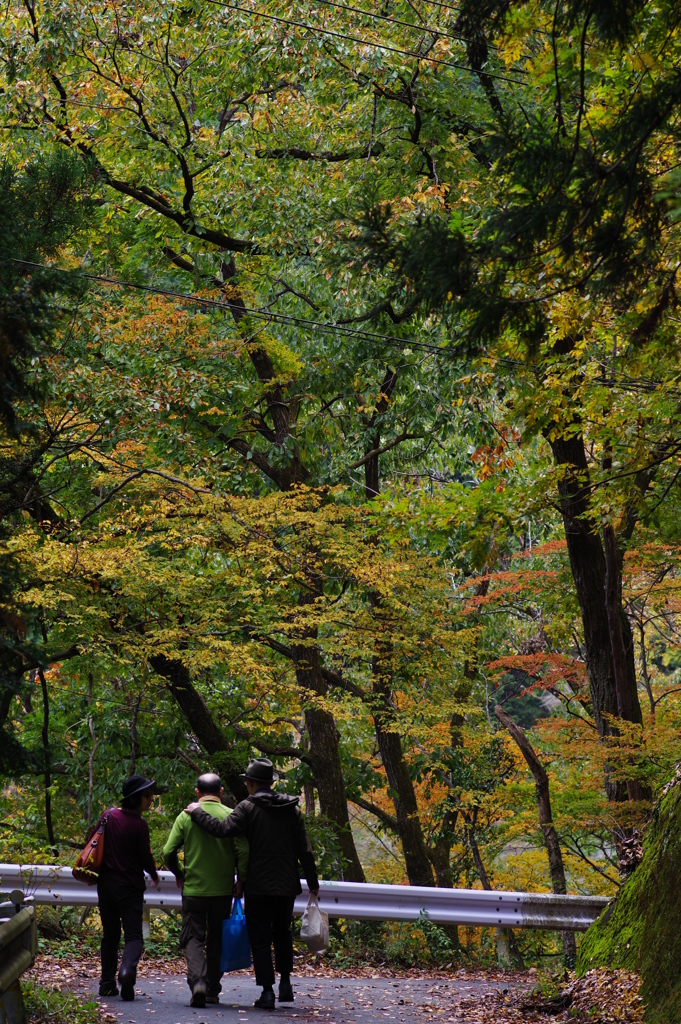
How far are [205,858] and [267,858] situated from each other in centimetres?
45

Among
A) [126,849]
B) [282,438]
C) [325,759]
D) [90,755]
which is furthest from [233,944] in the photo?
[282,438]

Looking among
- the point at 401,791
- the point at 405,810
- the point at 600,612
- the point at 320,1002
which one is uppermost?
the point at 600,612

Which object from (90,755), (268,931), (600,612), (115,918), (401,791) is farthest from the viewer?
(401,791)

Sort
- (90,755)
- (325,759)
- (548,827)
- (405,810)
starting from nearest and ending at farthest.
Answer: (90,755)
(548,827)
(325,759)
(405,810)

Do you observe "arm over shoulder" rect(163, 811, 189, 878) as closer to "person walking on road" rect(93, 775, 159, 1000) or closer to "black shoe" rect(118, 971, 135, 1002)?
"person walking on road" rect(93, 775, 159, 1000)

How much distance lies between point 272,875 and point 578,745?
19.1ft

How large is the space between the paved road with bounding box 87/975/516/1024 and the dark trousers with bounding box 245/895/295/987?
0.25 metres

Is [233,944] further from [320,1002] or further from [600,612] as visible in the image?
[600,612]

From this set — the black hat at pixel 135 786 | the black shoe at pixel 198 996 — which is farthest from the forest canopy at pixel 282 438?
the black shoe at pixel 198 996

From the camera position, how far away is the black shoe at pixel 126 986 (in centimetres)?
688

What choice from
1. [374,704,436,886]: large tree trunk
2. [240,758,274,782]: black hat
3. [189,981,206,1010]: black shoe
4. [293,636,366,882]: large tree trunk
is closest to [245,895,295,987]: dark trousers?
[189,981,206,1010]: black shoe

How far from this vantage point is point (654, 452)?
865 centimetres

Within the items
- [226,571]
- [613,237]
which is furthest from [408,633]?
[613,237]

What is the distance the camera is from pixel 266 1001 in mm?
6844
